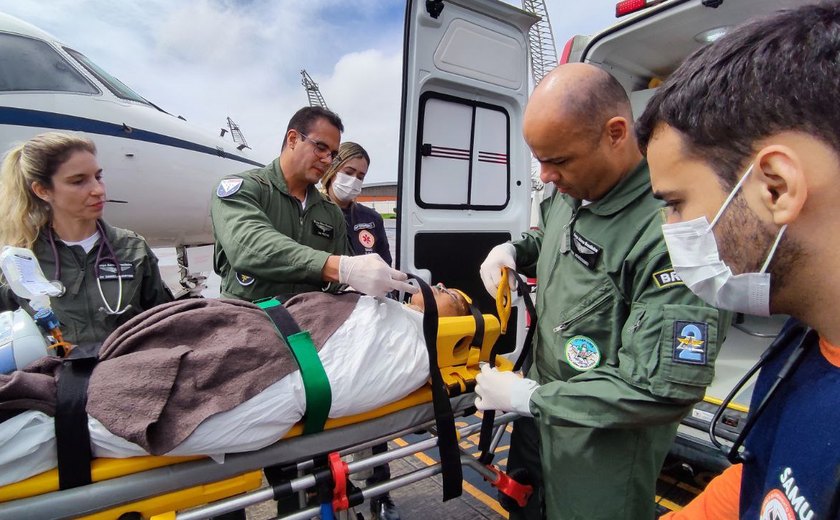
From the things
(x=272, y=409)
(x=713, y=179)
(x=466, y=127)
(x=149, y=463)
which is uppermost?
(x=466, y=127)

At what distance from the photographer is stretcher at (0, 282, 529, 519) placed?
110 centimetres

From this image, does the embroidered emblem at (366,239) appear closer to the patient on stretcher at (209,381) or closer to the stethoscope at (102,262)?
the stethoscope at (102,262)

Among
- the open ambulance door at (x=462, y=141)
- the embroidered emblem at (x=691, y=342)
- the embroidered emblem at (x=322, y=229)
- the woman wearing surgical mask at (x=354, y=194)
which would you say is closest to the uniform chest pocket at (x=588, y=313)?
the embroidered emblem at (x=691, y=342)

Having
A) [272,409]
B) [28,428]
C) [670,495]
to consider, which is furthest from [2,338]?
[670,495]

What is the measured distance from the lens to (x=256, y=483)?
1.33 metres

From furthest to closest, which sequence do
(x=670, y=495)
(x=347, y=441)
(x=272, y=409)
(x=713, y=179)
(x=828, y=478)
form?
(x=670, y=495), (x=347, y=441), (x=272, y=409), (x=713, y=179), (x=828, y=478)

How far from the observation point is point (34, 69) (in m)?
4.35

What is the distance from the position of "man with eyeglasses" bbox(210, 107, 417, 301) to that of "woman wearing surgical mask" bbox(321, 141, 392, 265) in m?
0.99

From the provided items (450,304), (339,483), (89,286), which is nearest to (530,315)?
(450,304)

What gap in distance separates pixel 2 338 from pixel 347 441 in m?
1.05

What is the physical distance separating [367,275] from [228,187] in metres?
0.84

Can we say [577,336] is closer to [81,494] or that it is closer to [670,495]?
[81,494]

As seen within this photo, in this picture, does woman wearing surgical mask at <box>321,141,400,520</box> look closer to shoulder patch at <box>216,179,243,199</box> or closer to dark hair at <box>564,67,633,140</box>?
shoulder patch at <box>216,179,243,199</box>

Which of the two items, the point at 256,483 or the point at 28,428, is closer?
the point at 28,428
